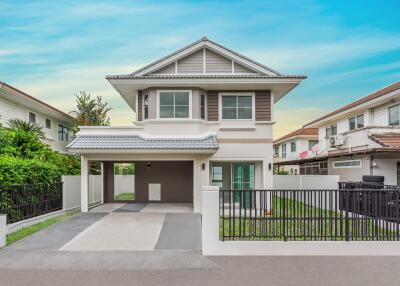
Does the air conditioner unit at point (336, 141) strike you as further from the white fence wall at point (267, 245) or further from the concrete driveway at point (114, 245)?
the white fence wall at point (267, 245)

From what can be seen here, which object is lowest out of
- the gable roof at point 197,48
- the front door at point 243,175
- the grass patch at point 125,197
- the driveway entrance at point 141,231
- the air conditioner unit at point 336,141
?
the driveway entrance at point 141,231

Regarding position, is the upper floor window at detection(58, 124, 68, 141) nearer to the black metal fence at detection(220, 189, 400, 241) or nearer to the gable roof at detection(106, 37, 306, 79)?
the gable roof at detection(106, 37, 306, 79)

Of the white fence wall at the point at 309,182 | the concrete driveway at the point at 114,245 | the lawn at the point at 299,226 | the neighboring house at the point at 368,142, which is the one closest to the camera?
the concrete driveway at the point at 114,245

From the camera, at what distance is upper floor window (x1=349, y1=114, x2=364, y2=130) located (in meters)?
20.8

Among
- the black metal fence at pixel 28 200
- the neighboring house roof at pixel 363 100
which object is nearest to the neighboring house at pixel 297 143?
the neighboring house roof at pixel 363 100

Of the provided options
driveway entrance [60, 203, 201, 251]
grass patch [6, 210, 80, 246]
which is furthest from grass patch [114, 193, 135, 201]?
grass patch [6, 210, 80, 246]

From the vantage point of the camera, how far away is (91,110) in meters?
29.1

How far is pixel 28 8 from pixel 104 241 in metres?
10.6

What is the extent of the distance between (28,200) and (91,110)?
18.6m

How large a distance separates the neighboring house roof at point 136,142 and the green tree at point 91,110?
15.0m

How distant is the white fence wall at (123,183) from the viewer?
17.7 metres

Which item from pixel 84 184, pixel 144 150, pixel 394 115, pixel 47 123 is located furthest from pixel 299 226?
pixel 47 123

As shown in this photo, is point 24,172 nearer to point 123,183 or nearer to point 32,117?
point 123,183

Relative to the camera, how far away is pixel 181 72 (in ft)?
51.3
